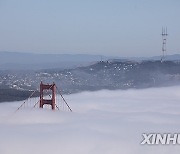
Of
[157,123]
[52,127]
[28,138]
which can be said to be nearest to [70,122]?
[52,127]

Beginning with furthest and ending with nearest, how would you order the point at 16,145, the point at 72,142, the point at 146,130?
the point at 146,130
the point at 72,142
the point at 16,145

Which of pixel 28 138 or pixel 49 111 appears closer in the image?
pixel 28 138

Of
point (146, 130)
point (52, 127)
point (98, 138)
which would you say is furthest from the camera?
point (52, 127)

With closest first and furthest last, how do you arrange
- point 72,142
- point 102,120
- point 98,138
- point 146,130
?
point 72,142 < point 98,138 < point 146,130 < point 102,120

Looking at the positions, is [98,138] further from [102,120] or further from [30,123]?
[102,120]

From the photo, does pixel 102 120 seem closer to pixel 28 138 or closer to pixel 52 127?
pixel 52 127

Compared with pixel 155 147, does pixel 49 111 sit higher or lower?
higher

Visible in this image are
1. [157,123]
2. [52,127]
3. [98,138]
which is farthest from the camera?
[157,123]

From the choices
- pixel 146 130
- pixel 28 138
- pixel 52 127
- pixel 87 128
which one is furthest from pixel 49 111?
pixel 146 130

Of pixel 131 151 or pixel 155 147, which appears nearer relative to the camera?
pixel 131 151
